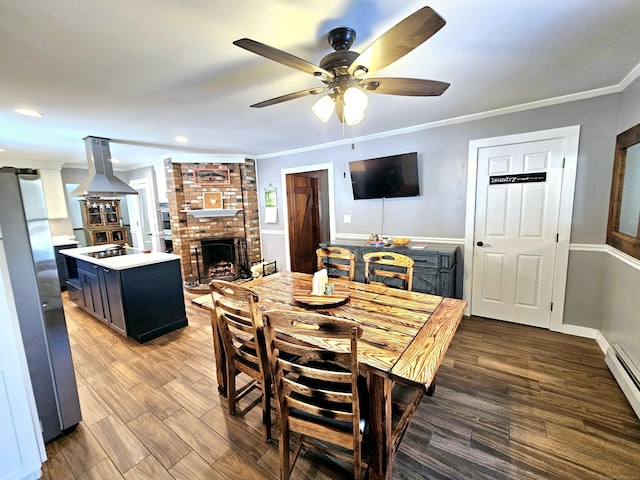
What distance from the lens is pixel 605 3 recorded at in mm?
1342

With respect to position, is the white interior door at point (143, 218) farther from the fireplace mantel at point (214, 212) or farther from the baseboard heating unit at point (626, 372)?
the baseboard heating unit at point (626, 372)

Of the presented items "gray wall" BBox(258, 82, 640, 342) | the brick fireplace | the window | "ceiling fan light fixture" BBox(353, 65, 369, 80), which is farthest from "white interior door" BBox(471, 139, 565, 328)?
the brick fireplace

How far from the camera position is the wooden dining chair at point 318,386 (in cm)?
111

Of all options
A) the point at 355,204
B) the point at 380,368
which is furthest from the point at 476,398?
the point at 355,204

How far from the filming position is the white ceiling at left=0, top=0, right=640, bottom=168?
1354 millimetres

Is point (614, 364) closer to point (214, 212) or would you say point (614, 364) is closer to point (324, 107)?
point (324, 107)

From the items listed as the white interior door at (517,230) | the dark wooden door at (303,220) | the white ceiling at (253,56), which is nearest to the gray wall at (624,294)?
the white ceiling at (253,56)

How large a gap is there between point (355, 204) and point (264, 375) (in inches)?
121

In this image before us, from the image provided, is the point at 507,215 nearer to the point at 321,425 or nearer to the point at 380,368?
the point at 380,368

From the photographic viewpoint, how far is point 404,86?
159 cm

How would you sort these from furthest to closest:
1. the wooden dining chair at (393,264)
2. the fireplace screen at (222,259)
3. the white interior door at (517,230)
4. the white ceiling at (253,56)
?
the fireplace screen at (222,259) → the white interior door at (517,230) → the wooden dining chair at (393,264) → the white ceiling at (253,56)

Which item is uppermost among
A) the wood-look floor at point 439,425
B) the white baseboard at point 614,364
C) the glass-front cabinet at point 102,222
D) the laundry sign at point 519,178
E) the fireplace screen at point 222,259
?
the laundry sign at point 519,178

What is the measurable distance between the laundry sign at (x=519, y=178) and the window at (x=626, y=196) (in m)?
0.54

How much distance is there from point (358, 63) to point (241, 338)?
171 cm
